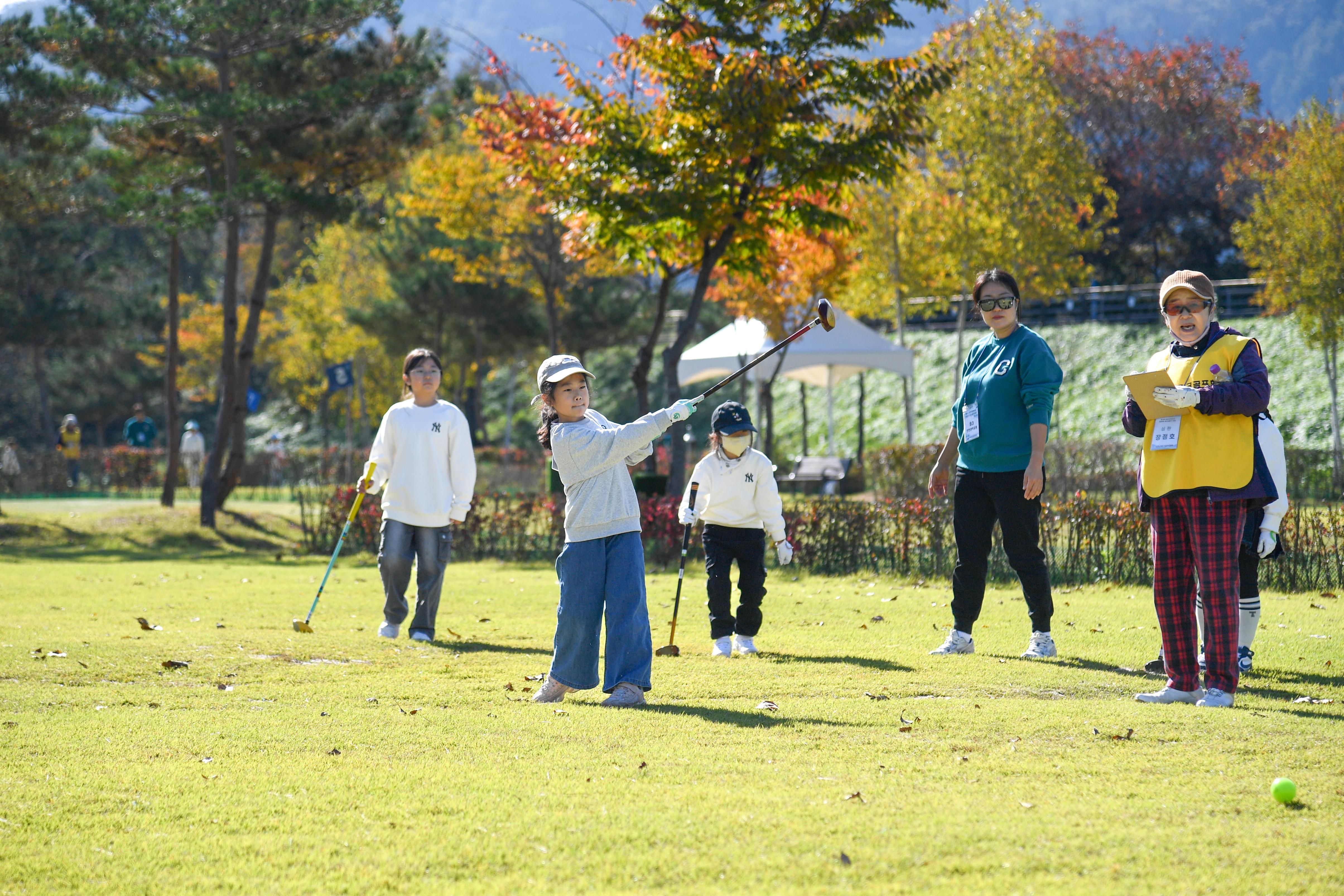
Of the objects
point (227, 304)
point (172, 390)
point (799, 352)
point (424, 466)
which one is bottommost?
point (424, 466)

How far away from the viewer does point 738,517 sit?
7.11 meters

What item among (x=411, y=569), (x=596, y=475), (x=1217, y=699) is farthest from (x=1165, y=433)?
(x=411, y=569)

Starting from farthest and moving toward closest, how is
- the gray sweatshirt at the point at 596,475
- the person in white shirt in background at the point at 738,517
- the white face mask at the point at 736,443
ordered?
the white face mask at the point at 736,443
the person in white shirt in background at the point at 738,517
the gray sweatshirt at the point at 596,475

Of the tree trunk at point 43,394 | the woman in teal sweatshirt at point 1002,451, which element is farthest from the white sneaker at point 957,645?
the tree trunk at point 43,394

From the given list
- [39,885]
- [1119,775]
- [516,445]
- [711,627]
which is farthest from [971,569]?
[516,445]

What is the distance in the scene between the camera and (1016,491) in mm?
6387

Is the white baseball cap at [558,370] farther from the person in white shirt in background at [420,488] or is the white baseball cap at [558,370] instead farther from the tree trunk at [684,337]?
the tree trunk at [684,337]

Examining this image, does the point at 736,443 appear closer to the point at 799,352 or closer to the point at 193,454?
the point at 799,352

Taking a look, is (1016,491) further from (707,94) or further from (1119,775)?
(707,94)

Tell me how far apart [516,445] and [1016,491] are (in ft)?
106

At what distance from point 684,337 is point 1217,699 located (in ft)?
31.5

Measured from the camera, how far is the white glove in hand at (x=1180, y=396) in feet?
15.5

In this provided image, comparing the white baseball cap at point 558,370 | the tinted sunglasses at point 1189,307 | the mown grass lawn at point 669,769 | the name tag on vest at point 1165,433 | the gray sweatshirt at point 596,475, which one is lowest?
the mown grass lawn at point 669,769

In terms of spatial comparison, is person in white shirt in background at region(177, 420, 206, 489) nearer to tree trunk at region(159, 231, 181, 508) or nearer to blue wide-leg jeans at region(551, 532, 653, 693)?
tree trunk at region(159, 231, 181, 508)
